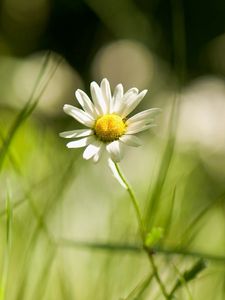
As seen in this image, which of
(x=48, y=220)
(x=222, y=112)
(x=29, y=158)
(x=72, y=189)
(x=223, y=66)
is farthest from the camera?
(x=223, y=66)

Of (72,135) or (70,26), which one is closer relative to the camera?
(72,135)

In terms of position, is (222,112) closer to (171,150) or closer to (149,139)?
(149,139)

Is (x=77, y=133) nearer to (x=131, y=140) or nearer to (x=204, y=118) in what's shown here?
(x=131, y=140)

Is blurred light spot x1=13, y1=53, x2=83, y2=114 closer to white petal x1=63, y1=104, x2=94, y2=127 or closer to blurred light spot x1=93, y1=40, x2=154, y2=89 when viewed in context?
blurred light spot x1=93, y1=40, x2=154, y2=89

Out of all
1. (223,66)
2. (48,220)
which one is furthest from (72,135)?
(223,66)

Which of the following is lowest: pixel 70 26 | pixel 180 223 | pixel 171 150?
pixel 180 223

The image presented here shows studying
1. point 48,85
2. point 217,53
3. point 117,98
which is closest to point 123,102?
point 117,98

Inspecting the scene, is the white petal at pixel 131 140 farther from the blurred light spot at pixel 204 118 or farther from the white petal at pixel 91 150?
the blurred light spot at pixel 204 118
